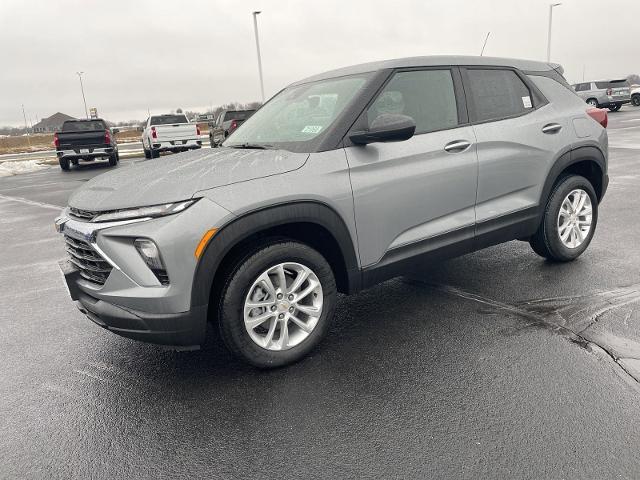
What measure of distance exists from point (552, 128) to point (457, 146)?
47.1 inches

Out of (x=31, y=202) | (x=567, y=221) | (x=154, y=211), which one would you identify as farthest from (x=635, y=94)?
(x=154, y=211)

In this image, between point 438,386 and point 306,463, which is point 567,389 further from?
point 306,463

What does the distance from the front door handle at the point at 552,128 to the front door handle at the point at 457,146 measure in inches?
38.1

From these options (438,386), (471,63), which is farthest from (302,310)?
(471,63)

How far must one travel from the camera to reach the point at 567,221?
15.4 feet

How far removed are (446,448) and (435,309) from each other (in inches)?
66.3

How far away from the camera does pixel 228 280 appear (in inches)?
114

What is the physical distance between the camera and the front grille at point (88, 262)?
283cm

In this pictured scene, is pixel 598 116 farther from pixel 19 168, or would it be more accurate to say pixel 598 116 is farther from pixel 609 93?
pixel 609 93

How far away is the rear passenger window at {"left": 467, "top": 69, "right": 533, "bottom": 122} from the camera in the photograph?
4000 mm

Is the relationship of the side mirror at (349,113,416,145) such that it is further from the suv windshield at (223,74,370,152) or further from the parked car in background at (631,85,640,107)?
the parked car in background at (631,85,640,107)

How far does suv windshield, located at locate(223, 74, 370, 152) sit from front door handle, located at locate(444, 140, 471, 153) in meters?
0.77

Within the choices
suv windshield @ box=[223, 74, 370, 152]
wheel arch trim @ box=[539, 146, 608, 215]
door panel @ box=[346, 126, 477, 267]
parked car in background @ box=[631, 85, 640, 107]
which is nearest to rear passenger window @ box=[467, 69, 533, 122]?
door panel @ box=[346, 126, 477, 267]

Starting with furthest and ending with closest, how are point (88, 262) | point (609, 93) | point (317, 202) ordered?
point (609, 93) → point (317, 202) → point (88, 262)
